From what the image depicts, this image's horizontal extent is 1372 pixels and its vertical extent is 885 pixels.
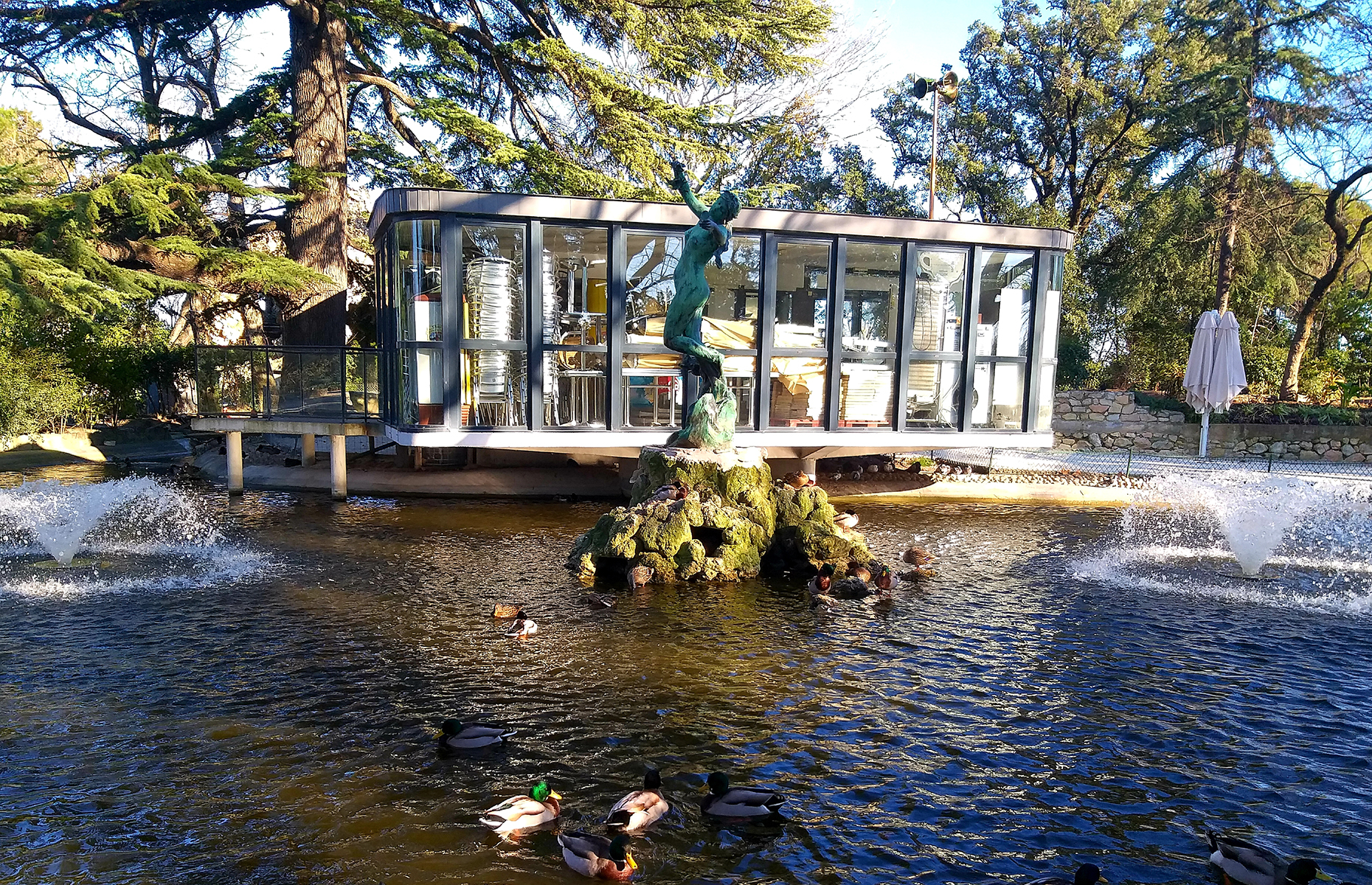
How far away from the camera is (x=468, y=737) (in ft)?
18.3

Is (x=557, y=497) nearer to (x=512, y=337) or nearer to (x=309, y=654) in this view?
(x=512, y=337)

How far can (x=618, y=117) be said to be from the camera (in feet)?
60.1

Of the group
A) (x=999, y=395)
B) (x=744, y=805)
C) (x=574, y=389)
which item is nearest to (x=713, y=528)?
(x=574, y=389)

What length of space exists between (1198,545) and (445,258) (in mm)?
11756

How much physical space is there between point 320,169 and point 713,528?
1297 cm

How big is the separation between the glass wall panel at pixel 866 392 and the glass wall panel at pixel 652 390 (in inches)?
108

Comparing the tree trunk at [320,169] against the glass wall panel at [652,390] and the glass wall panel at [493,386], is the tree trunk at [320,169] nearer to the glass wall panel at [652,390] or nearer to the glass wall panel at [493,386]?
the glass wall panel at [493,386]

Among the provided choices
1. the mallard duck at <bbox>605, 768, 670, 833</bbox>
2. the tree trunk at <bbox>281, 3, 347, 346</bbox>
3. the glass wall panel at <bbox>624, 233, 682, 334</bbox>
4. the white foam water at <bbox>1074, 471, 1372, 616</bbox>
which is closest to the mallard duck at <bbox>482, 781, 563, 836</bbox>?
the mallard duck at <bbox>605, 768, 670, 833</bbox>

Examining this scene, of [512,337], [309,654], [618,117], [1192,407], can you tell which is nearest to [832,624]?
[309,654]

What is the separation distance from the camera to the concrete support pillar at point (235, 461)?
15062 millimetres

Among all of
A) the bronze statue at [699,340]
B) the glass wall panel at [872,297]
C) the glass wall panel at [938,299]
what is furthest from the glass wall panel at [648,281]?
the glass wall panel at [938,299]

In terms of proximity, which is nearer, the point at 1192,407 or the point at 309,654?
the point at 309,654

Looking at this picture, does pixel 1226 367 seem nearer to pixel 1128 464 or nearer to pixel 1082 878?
pixel 1128 464

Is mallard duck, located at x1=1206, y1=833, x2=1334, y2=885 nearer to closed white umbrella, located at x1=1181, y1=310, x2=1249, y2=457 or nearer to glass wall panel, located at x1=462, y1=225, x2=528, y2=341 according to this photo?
glass wall panel, located at x1=462, y1=225, x2=528, y2=341
